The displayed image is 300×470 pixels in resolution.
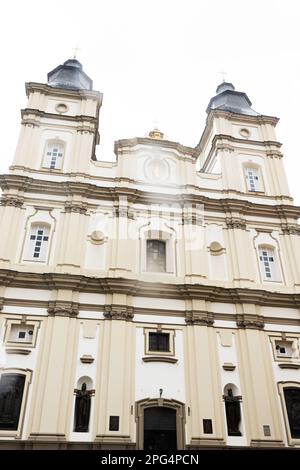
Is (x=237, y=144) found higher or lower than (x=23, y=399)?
higher

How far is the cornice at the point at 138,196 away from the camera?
19859 millimetres

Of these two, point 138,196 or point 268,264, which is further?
point 138,196

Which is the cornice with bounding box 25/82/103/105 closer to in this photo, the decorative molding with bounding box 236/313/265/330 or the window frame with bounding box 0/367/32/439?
the decorative molding with bounding box 236/313/265/330

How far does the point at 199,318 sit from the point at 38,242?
8014mm

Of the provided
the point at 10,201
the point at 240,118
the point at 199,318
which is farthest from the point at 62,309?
the point at 240,118

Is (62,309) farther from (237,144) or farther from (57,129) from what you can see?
(237,144)

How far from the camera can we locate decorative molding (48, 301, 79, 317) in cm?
1645

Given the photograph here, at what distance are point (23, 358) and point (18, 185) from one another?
8.29 meters

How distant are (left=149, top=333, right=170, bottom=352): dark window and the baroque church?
0.06 meters

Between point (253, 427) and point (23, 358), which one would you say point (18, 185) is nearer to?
point (23, 358)

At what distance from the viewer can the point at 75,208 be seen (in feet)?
64.3

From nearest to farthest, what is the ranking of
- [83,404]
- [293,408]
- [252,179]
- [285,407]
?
[83,404] → [285,407] → [293,408] → [252,179]

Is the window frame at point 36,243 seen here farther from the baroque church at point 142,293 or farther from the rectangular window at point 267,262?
the rectangular window at point 267,262
